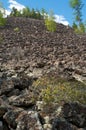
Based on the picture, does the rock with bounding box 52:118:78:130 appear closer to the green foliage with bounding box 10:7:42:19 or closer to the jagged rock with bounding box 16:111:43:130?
the jagged rock with bounding box 16:111:43:130

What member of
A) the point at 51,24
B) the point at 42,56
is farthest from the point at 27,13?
the point at 42,56

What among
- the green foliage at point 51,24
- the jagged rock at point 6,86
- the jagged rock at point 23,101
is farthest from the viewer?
the green foliage at point 51,24

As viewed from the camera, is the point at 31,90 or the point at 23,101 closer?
the point at 23,101

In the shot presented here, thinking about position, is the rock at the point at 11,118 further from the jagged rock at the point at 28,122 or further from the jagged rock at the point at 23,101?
the jagged rock at the point at 23,101

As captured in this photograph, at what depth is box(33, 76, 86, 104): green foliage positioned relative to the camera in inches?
704

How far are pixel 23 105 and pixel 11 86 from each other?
189cm

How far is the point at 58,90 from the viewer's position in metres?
18.5

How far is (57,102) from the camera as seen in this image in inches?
690

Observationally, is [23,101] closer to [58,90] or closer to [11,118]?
[11,118]

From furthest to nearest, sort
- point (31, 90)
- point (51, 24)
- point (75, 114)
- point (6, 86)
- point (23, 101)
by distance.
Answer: point (51, 24), point (31, 90), point (6, 86), point (23, 101), point (75, 114)

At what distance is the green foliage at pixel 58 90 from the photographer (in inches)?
704

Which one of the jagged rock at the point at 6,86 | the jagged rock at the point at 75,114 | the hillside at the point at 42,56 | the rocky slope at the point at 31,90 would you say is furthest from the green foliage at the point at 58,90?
the hillside at the point at 42,56

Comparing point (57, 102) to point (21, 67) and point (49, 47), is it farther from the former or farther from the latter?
point (49, 47)

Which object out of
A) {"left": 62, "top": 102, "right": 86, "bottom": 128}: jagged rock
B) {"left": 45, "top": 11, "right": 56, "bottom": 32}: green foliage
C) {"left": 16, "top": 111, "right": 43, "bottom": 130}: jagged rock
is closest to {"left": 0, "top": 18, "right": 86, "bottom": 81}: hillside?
{"left": 62, "top": 102, "right": 86, "bottom": 128}: jagged rock
